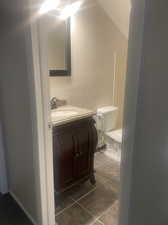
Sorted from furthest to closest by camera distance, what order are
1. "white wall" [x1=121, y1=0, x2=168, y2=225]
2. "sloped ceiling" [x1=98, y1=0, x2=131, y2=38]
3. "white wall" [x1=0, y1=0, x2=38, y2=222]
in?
1. "sloped ceiling" [x1=98, y1=0, x2=131, y2=38]
2. "white wall" [x1=0, y1=0, x2=38, y2=222]
3. "white wall" [x1=121, y1=0, x2=168, y2=225]

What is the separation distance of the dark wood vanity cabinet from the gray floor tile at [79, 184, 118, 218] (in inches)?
8.0

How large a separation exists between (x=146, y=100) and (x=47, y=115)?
749 millimetres

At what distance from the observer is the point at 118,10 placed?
236 centimetres

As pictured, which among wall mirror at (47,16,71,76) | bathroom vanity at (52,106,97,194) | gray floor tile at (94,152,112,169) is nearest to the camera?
bathroom vanity at (52,106,97,194)

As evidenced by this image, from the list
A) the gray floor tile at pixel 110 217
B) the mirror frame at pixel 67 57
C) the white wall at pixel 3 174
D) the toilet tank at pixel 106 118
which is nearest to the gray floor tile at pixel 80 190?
the gray floor tile at pixel 110 217

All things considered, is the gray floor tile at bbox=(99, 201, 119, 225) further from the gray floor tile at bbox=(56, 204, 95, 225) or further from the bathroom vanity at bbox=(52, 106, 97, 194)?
the bathroom vanity at bbox=(52, 106, 97, 194)

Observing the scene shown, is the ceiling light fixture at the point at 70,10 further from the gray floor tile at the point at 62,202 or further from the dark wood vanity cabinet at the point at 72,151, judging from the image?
the gray floor tile at the point at 62,202

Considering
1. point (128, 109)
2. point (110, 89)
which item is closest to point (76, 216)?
point (128, 109)

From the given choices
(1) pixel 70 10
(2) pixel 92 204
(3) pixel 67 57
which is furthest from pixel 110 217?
(1) pixel 70 10

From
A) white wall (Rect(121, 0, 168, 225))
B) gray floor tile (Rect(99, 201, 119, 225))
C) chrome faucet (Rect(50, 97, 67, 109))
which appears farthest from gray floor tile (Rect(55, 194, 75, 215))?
white wall (Rect(121, 0, 168, 225))

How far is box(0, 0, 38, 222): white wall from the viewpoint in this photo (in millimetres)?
1167

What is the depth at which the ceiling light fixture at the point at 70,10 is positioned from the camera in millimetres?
2025

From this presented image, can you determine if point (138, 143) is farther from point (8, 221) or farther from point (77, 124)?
point (8, 221)

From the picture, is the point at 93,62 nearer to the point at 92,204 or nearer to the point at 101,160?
the point at 101,160
